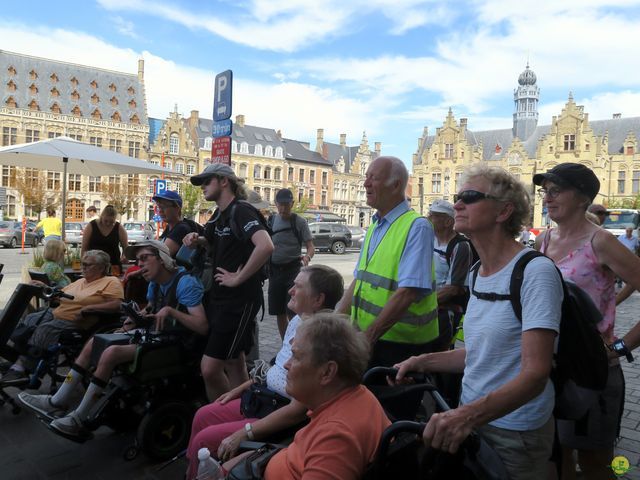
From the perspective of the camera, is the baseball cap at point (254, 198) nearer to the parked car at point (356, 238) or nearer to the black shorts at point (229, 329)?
Result: the black shorts at point (229, 329)

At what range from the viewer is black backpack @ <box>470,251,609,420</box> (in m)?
1.78

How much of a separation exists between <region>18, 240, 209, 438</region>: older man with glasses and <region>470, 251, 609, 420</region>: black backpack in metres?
2.56

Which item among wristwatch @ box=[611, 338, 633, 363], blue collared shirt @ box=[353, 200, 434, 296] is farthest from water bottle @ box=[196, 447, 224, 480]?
wristwatch @ box=[611, 338, 633, 363]

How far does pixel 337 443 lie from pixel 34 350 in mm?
3673

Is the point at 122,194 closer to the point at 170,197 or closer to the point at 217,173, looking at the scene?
the point at 170,197

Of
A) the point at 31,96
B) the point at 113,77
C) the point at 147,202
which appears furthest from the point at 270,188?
the point at 31,96


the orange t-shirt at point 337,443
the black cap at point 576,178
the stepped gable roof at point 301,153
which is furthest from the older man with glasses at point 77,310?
the stepped gable roof at point 301,153

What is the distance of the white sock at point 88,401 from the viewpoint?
3463 millimetres

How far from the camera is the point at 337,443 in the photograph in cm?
185

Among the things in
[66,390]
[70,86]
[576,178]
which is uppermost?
[70,86]

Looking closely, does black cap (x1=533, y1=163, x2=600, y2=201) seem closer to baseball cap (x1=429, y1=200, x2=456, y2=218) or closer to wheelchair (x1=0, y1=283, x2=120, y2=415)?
baseball cap (x1=429, y1=200, x2=456, y2=218)

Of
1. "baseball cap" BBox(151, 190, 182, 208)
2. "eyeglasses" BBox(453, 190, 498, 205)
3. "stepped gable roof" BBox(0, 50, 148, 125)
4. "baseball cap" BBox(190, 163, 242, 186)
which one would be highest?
"stepped gable roof" BBox(0, 50, 148, 125)

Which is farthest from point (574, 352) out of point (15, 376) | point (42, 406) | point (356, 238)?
point (356, 238)

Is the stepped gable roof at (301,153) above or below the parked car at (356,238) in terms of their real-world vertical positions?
above
